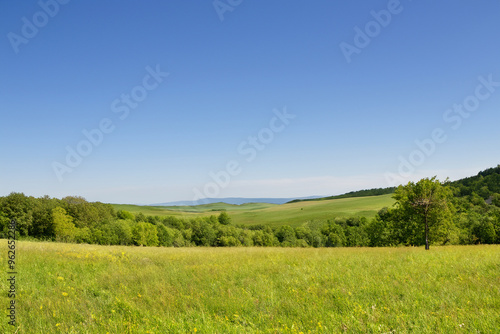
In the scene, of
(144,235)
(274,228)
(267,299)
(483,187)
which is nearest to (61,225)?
(144,235)

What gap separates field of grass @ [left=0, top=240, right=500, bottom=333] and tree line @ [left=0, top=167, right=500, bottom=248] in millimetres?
19651

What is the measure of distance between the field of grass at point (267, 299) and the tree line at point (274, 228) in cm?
Result: 1965

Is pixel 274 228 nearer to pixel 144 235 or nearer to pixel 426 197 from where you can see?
pixel 144 235

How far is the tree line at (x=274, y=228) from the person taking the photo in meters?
29.4

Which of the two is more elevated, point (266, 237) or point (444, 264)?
point (444, 264)

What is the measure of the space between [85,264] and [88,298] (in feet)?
14.8

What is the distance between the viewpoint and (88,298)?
23.9 feet

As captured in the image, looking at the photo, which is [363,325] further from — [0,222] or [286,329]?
[0,222]

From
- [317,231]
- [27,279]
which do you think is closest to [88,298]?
[27,279]

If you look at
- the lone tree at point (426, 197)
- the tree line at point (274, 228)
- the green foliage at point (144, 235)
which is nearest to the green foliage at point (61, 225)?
the tree line at point (274, 228)

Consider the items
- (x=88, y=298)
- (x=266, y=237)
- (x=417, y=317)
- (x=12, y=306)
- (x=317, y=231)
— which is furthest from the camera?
(x=317, y=231)

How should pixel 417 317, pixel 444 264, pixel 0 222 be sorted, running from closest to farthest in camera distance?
pixel 417 317, pixel 444 264, pixel 0 222

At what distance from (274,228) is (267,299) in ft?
315

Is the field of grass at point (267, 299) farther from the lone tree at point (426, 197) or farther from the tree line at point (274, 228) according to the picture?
the tree line at point (274, 228)
